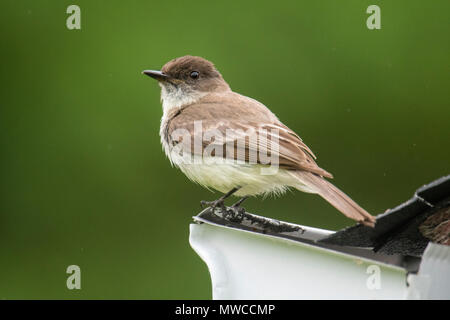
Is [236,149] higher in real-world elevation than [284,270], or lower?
higher

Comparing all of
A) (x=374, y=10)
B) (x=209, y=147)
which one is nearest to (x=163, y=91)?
(x=209, y=147)

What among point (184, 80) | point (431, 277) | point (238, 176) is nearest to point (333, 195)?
point (238, 176)

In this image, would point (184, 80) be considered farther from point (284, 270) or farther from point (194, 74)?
point (284, 270)

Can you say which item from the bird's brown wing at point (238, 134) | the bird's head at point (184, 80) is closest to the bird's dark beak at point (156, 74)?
the bird's head at point (184, 80)

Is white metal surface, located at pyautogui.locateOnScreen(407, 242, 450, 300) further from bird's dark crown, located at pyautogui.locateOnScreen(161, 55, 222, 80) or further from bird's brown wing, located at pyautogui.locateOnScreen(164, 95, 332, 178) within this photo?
bird's dark crown, located at pyautogui.locateOnScreen(161, 55, 222, 80)

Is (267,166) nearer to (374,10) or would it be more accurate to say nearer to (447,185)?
(447,185)

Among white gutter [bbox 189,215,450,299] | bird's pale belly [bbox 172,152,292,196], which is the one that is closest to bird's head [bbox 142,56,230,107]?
bird's pale belly [bbox 172,152,292,196]
